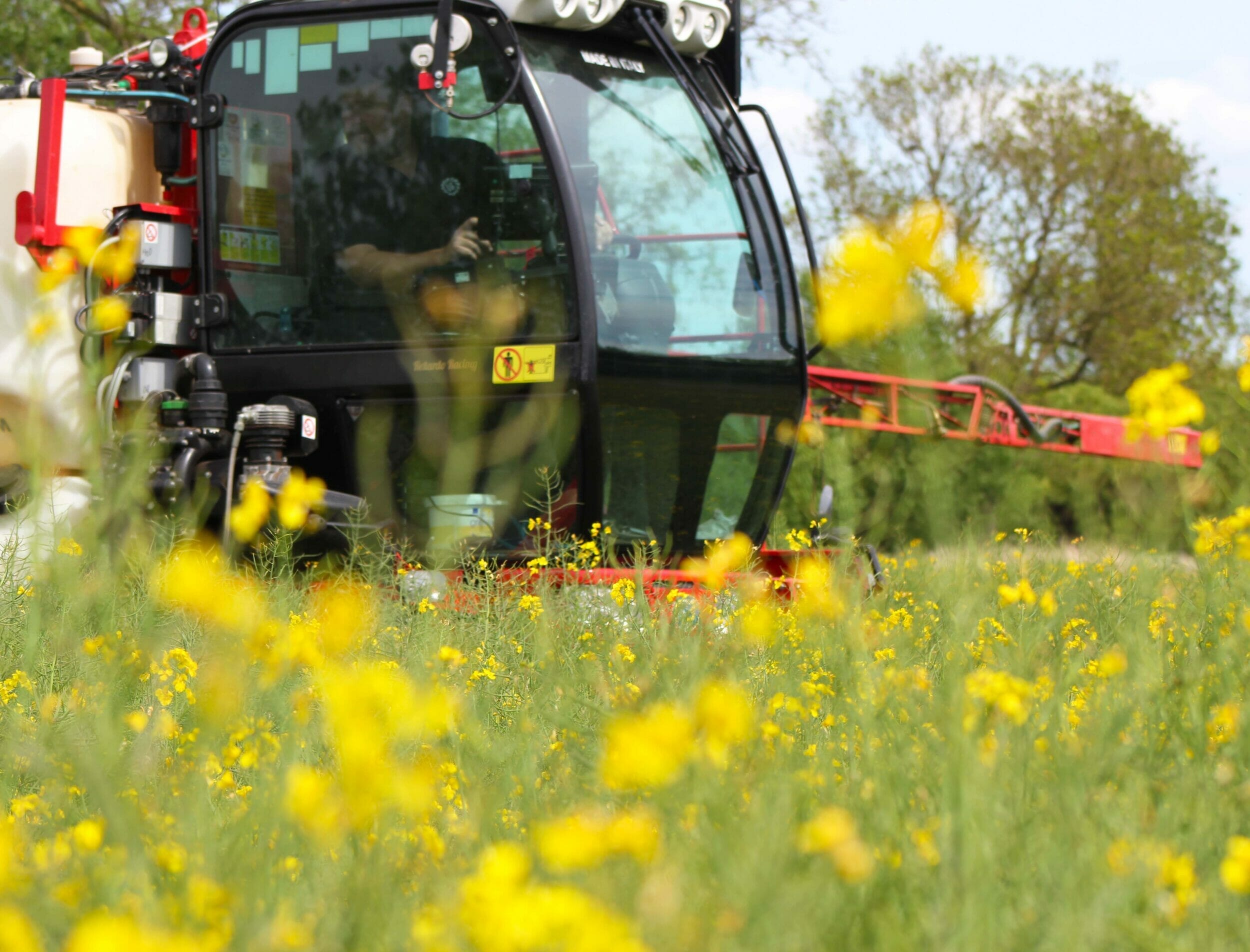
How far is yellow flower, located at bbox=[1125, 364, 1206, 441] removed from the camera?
199cm

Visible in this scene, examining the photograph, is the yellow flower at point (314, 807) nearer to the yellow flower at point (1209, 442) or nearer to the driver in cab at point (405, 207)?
the yellow flower at point (1209, 442)

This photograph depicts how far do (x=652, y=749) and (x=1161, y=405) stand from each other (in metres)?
1.06

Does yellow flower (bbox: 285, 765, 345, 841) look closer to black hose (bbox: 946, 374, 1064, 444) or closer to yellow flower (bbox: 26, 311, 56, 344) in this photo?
yellow flower (bbox: 26, 311, 56, 344)

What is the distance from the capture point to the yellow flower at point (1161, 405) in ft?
6.54

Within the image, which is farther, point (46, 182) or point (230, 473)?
point (46, 182)

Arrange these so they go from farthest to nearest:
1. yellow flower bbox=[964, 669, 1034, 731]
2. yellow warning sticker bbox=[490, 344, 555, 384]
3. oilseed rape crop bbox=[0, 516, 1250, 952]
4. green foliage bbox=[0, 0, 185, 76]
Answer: green foliage bbox=[0, 0, 185, 76] → yellow warning sticker bbox=[490, 344, 555, 384] → yellow flower bbox=[964, 669, 1034, 731] → oilseed rape crop bbox=[0, 516, 1250, 952]

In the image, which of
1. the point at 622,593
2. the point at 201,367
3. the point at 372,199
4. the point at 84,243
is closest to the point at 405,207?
the point at 372,199

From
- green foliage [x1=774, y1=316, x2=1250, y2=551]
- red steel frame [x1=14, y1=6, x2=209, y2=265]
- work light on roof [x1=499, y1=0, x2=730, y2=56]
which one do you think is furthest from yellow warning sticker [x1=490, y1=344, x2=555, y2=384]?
red steel frame [x1=14, y1=6, x2=209, y2=265]

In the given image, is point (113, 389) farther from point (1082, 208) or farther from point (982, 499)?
point (1082, 208)

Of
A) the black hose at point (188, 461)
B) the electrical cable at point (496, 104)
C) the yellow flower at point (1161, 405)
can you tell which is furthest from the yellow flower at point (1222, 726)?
the black hose at point (188, 461)

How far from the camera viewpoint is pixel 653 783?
5.20 ft

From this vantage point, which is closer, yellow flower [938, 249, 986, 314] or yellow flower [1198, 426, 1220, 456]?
yellow flower [938, 249, 986, 314]

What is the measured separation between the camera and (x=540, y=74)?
18.1ft

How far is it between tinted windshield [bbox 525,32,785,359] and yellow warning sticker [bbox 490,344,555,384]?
8.4 inches
